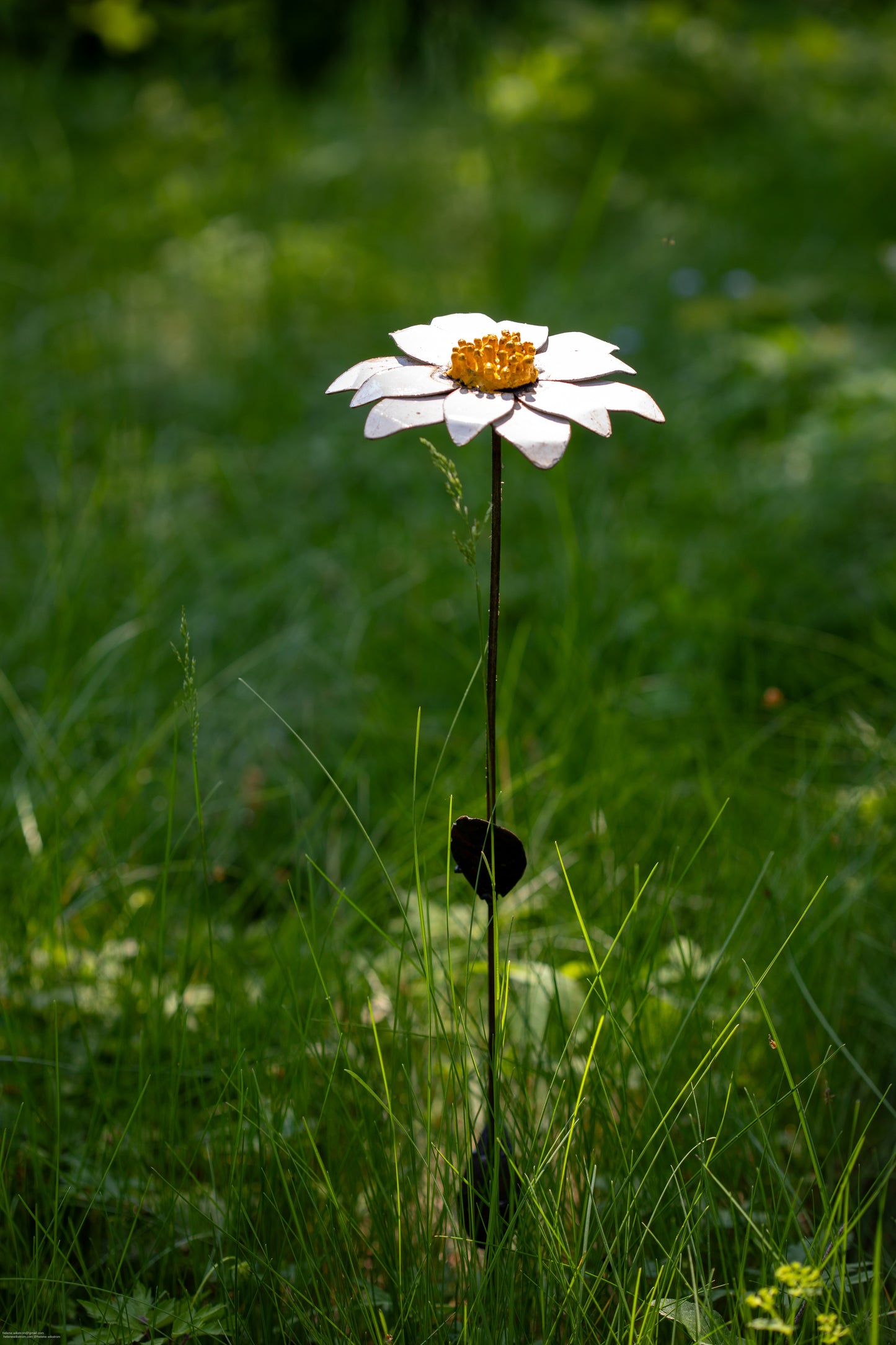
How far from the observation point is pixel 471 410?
842mm

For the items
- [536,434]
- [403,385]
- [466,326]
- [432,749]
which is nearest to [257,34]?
[432,749]

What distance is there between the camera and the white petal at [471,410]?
0.81 meters

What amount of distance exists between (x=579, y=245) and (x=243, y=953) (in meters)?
3.27

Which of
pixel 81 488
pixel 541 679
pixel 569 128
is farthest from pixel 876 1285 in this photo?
pixel 569 128

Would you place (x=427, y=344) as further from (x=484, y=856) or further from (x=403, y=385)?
(x=484, y=856)

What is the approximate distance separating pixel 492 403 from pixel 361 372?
14 cm

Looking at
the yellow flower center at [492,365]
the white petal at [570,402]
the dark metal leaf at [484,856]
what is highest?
the yellow flower center at [492,365]

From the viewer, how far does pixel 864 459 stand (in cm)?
259

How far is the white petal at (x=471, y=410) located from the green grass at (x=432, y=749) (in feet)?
1.17

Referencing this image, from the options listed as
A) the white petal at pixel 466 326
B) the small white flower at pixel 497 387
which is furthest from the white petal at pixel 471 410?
the white petal at pixel 466 326

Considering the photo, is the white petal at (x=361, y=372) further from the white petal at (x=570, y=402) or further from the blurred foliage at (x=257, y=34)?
the blurred foliage at (x=257, y=34)

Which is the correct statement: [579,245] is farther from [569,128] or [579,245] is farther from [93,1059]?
[93,1059]

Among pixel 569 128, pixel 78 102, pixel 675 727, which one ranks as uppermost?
pixel 78 102

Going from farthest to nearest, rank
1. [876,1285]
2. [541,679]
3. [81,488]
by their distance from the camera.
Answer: [81,488] → [541,679] → [876,1285]
